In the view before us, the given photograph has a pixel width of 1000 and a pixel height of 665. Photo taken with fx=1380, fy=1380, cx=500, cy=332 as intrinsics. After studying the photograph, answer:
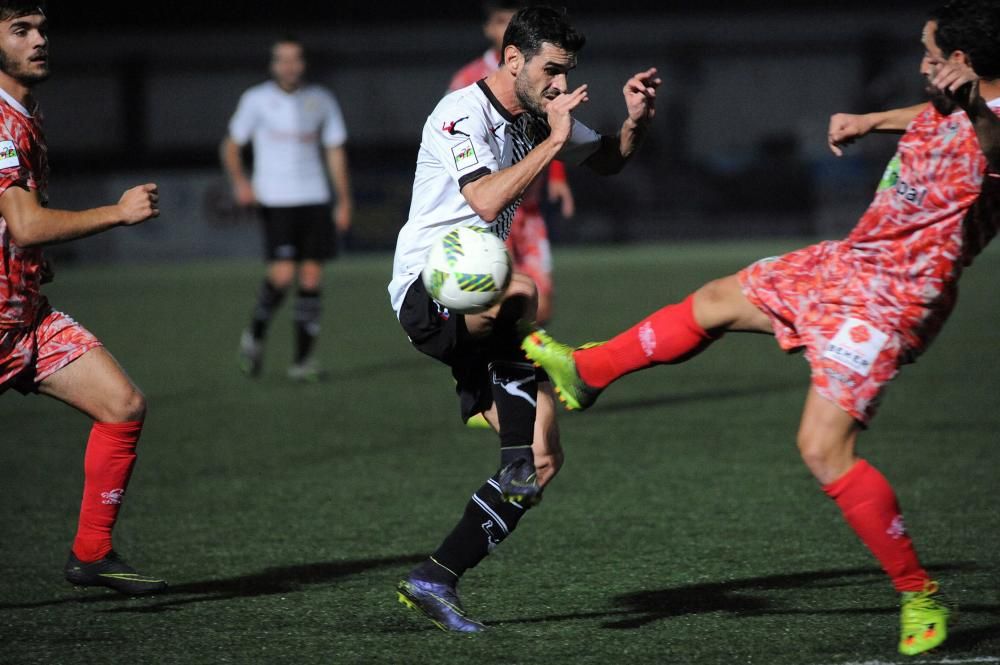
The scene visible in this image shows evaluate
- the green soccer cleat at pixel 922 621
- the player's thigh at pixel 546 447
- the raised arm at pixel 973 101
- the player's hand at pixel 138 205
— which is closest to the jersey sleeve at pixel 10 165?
the player's hand at pixel 138 205

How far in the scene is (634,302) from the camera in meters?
14.2

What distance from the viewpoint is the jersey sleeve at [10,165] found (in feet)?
14.0

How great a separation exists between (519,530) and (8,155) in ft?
8.30

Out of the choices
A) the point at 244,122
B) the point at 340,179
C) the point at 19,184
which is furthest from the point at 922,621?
the point at 244,122

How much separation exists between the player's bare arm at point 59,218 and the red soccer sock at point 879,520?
2.20 metres

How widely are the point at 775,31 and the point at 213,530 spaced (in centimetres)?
2884

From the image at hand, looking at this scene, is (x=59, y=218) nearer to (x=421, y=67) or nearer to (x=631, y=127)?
(x=631, y=127)

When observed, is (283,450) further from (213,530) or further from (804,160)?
A: (804,160)

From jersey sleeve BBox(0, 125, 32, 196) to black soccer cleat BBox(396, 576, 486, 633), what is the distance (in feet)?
5.69

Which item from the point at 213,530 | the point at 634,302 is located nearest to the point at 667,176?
the point at 634,302

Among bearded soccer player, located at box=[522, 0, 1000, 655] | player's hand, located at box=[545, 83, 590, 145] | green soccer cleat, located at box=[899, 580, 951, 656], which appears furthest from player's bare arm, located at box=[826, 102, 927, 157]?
green soccer cleat, located at box=[899, 580, 951, 656]

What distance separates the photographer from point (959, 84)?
337 cm

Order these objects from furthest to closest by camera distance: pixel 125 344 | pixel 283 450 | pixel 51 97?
1. pixel 51 97
2. pixel 125 344
3. pixel 283 450

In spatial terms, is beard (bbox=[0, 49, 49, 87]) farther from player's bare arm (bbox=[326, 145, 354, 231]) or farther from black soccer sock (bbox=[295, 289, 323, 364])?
player's bare arm (bbox=[326, 145, 354, 231])
